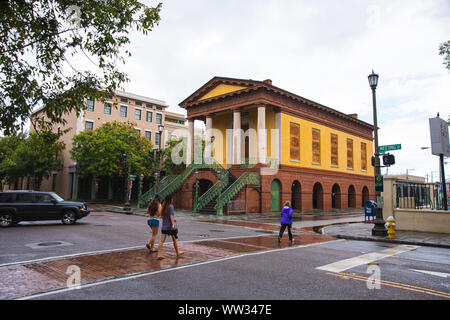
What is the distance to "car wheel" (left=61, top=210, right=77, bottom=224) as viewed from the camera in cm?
1554

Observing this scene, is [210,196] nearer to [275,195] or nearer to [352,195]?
[275,195]

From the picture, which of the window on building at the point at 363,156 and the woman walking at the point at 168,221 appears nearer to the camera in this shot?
the woman walking at the point at 168,221

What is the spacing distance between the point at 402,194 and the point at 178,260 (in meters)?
13.2

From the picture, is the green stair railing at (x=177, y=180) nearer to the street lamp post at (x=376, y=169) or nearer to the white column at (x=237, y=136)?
the white column at (x=237, y=136)

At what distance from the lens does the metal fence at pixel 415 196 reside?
621 inches

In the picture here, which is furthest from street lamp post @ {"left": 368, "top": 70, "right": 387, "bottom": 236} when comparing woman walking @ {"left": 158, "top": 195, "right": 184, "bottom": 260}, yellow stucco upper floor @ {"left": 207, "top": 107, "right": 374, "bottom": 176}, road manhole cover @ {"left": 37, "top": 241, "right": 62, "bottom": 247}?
yellow stucco upper floor @ {"left": 207, "top": 107, "right": 374, "bottom": 176}

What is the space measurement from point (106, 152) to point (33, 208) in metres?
23.6

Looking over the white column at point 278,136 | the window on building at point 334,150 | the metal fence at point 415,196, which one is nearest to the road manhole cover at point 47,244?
the metal fence at point 415,196

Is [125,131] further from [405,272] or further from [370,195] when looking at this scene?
[405,272]

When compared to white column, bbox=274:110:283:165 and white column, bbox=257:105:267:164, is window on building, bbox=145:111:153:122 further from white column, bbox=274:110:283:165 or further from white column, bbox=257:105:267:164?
white column, bbox=257:105:267:164

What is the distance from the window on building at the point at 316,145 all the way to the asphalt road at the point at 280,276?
2210cm

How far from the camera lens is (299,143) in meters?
30.0

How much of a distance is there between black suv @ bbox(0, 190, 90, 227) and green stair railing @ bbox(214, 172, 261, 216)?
397 inches
